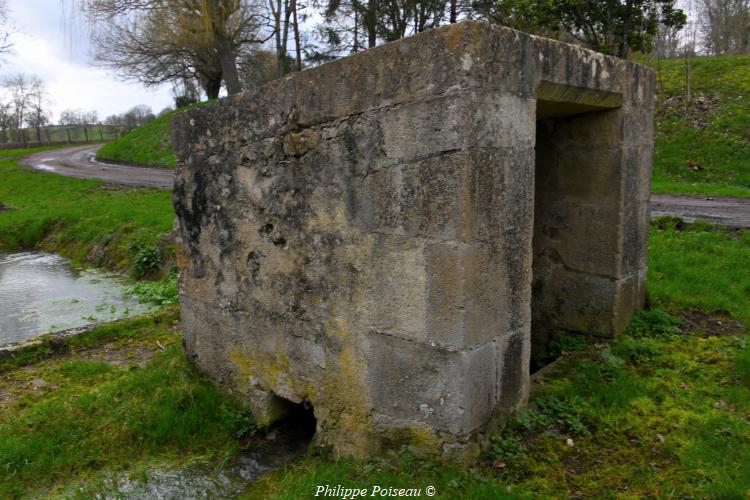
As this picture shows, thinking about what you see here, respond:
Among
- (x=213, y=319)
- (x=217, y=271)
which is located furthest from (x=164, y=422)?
(x=217, y=271)

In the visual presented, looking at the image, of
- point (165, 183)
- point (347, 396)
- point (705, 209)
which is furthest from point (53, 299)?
point (705, 209)

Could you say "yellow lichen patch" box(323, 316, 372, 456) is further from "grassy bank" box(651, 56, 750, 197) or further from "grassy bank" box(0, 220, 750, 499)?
"grassy bank" box(651, 56, 750, 197)

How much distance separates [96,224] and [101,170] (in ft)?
40.4

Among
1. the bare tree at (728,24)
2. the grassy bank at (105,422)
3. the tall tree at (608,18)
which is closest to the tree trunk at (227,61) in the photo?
the tall tree at (608,18)

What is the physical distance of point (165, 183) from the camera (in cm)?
1847

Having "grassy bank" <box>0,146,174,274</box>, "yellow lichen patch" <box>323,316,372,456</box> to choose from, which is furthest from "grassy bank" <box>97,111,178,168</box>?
"yellow lichen patch" <box>323,316,372,456</box>

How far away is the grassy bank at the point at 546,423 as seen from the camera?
123 inches

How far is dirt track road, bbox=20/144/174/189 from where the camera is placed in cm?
1944

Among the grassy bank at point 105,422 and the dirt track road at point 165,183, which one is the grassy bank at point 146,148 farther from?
the grassy bank at point 105,422

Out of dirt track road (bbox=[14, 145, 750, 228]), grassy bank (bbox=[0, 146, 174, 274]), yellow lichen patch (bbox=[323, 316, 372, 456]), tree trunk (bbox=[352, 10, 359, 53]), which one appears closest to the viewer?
yellow lichen patch (bbox=[323, 316, 372, 456])

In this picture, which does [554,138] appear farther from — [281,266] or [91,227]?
[91,227]

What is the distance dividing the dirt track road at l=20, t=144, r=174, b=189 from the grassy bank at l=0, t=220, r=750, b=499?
11702mm

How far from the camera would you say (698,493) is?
2.91 meters

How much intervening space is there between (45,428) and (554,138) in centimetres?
445
